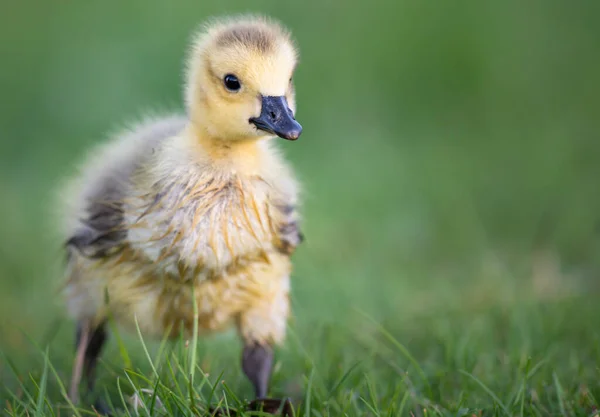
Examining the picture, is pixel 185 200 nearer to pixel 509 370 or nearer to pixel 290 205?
pixel 290 205

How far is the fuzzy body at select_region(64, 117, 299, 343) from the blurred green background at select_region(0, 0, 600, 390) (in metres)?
1.00

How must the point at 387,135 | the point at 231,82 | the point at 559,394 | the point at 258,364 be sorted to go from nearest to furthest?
the point at 559,394, the point at 231,82, the point at 258,364, the point at 387,135

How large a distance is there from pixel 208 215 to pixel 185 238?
4.1 inches

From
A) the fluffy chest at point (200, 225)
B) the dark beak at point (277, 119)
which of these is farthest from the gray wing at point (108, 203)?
the dark beak at point (277, 119)

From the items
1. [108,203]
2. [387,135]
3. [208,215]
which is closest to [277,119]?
[208,215]

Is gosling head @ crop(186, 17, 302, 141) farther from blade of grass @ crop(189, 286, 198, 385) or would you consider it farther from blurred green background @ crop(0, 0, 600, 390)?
blurred green background @ crop(0, 0, 600, 390)

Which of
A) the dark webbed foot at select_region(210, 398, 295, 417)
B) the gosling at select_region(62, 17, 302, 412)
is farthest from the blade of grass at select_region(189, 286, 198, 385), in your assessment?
the dark webbed foot at select_region(210, 398, 295, 417)

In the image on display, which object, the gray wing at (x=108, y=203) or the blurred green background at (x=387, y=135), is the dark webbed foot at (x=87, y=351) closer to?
the gray wing at (x=108, y=203)

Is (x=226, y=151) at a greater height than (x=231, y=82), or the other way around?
(x=231, y=82)

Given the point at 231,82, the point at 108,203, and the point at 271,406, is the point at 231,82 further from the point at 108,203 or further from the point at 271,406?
the point at 271,406

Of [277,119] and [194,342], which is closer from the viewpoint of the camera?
[194,342]

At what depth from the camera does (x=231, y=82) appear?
2770mm

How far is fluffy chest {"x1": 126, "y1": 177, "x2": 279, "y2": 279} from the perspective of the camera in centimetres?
273

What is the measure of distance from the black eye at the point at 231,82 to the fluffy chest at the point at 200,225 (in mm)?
290
